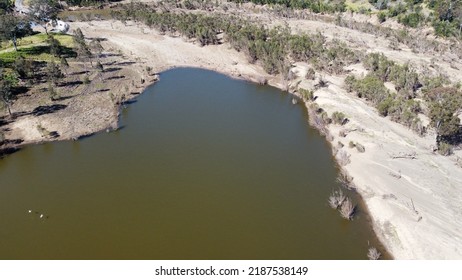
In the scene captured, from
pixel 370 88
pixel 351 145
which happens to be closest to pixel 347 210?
pixel 351 145

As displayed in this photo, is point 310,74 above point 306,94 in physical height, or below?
above

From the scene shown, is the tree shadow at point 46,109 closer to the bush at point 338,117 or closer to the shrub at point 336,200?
the bush at point 338,117

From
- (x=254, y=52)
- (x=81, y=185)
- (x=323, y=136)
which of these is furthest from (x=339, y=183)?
(x=254, y=52)

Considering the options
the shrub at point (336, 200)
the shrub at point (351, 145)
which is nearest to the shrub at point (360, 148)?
the shrub at point (351, 145)

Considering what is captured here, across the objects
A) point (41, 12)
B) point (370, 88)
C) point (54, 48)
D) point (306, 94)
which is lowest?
point (306, 94)

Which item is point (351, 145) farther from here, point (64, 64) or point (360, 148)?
point (64, 64)

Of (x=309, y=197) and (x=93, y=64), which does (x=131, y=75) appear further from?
(x=309, y=197)

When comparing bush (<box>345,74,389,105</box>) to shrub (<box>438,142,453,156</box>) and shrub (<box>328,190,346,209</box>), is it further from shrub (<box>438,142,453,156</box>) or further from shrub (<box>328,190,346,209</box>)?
shrub (<box>328,190,346,209</box>)
